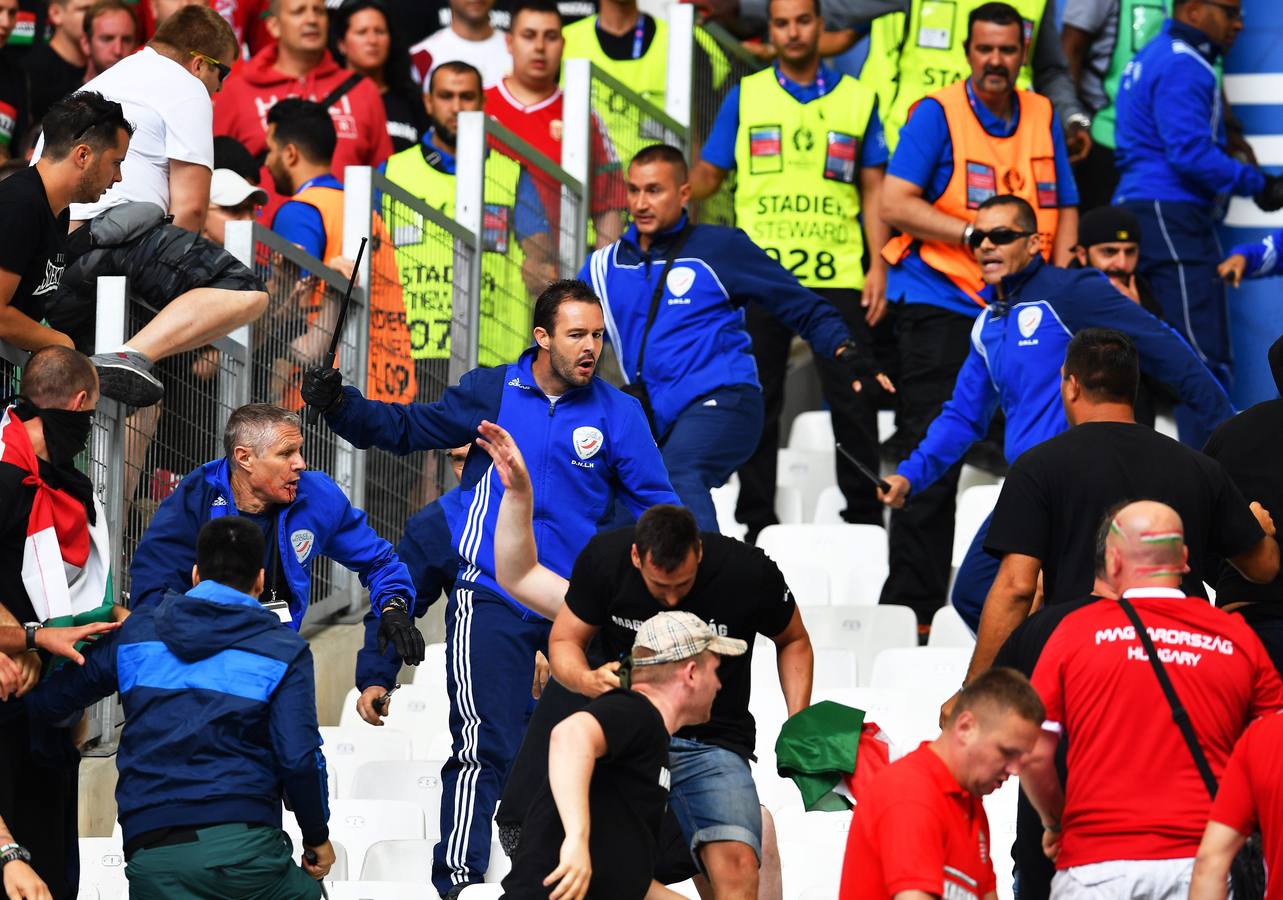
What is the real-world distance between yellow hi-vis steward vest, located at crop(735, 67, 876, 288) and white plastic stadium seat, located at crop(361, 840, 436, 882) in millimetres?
4302

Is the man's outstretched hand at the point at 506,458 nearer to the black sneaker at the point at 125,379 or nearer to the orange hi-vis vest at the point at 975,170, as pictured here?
the black sneaker at the point at 125,379

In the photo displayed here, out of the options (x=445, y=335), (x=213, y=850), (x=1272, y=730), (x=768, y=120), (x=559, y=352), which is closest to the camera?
(x=1272, y=730)

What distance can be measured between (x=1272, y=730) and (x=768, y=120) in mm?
6095

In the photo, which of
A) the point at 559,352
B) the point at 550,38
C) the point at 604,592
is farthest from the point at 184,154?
the point at 550,38

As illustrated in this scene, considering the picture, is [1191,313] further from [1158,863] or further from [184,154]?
[1158,863]

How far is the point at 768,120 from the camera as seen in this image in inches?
424

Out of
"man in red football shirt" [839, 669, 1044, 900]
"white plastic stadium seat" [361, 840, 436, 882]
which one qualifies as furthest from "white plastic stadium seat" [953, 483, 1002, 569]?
"man in red football shirt" [839, 669, 1044, 900]

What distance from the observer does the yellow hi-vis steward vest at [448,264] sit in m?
9.41

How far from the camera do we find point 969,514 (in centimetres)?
1005

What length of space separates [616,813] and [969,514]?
5.03m

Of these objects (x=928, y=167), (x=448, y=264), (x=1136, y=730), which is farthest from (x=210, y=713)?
(x=928, y=167)

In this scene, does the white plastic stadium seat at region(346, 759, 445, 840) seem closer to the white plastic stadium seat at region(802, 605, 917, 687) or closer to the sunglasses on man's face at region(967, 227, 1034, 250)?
the white plastic stadium seat at region(802, 605, 917, 687)

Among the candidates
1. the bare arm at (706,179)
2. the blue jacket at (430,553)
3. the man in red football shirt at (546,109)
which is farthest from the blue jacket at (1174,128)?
the blue jacket at (430,553)

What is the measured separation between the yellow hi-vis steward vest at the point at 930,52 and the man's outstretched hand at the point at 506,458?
5.15m
